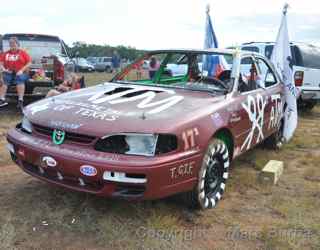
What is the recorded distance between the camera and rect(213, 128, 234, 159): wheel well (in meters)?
3.74

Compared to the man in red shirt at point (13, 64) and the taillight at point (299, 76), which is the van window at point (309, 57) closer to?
the taillight at point (299, 76)

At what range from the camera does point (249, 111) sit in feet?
14.3

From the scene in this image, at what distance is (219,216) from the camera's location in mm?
3553

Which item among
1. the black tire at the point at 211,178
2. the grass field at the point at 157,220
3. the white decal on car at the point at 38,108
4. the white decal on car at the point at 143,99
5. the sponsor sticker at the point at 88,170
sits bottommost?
Answer: the grass field at the point at 157,220

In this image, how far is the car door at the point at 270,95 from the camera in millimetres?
5074

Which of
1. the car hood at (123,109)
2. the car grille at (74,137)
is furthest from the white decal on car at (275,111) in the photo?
the car grille at (74,137)

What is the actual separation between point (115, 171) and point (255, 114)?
2245 millimetres

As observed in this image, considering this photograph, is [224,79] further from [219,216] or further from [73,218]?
[73,218]

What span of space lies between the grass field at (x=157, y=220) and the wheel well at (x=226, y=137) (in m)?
0.49

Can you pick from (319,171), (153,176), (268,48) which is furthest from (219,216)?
(268,48)

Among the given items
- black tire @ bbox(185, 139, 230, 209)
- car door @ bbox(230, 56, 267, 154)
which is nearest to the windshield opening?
car door @ bbox(230, 56, 267, 154)

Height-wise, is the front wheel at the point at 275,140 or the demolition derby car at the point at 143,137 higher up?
the demolition derby car at the point at 143,137

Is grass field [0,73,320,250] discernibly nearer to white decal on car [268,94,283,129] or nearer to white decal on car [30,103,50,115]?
white decal on car [30,103,50,115]

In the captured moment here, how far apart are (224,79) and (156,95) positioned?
3.26ft
